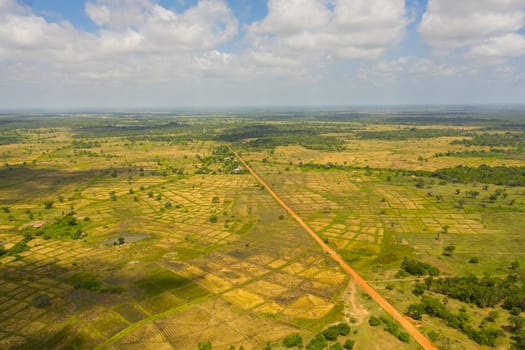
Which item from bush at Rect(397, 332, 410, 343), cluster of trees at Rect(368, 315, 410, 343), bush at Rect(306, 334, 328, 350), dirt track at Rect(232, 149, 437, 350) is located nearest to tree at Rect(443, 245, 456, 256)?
dirt track at Rect(232, 149, 437, 350)

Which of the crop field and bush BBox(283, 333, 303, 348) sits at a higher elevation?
bush BBox(283, 333, 303, 348)

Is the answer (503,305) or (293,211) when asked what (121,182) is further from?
(503,305)

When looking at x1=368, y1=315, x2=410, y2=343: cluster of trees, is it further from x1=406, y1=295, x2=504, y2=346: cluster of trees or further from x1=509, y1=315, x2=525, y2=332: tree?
x1=509, y1=315, x2=525, y2=332: tree

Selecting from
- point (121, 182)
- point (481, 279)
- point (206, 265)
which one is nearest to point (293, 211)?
point (206, 265)

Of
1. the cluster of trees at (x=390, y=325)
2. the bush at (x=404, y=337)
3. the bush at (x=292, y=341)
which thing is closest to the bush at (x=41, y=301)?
the bush at (x=292, y=341)

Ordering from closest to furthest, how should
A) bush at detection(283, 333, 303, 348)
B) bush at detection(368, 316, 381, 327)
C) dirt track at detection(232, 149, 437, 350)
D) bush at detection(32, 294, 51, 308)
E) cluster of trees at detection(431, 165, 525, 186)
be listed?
bush at detection(283, 333, 303, 348) < dirt track at detection(232, 149, 437, 350) < bush at detection(368, 316, 381, 327) < bush at detection(32, 294, 51, 308) < cluster of trees at detection(431, 165, 525, 186)

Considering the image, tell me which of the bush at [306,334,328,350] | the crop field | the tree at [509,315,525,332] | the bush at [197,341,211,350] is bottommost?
the crop field

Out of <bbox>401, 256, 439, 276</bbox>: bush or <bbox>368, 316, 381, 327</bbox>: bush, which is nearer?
<bbox>368, 316, 381, 327</bbox>: bush

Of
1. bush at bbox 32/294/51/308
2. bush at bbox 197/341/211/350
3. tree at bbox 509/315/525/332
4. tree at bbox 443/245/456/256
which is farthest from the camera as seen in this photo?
tree at bbox 443/245/456/256
